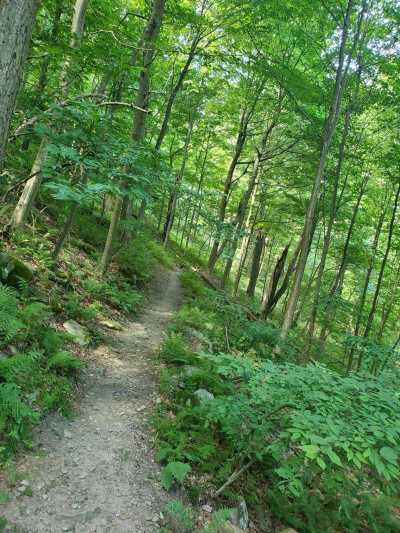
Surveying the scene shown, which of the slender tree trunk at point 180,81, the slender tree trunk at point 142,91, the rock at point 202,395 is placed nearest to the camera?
the rock at point 202,395

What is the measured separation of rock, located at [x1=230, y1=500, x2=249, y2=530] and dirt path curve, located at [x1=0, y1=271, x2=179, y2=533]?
2.76 feet

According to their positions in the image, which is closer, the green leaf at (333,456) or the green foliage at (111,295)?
the green leaf at (333,456)

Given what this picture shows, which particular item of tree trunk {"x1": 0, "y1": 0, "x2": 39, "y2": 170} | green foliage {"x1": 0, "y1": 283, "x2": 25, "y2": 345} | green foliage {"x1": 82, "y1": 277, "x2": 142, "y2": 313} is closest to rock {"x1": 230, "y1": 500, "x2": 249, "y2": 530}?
green foliage {"x1": 0, "y1": 283, "x2": 25, "y2": 345}

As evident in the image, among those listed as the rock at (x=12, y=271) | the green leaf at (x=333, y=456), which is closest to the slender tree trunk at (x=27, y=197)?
the rock at (x=12, y=271)

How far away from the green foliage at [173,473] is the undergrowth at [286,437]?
0.24 meters

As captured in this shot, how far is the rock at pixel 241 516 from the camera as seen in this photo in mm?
3928

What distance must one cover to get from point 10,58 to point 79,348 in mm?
4490

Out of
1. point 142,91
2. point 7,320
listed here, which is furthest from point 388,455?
point 142,91

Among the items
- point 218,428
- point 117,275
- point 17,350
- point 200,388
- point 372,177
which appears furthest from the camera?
point 372,177

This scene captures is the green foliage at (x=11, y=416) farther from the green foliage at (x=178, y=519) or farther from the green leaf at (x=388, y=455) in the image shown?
the green leaf at (x=388, y=455)

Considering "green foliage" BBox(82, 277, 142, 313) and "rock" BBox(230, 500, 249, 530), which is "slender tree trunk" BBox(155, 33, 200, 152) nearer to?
"green foliage" BBox(82, 277, 142, 313)

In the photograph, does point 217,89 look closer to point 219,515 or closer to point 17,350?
point 17,350

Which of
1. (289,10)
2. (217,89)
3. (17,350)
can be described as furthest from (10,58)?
(217,89)

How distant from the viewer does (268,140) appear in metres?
15.9
